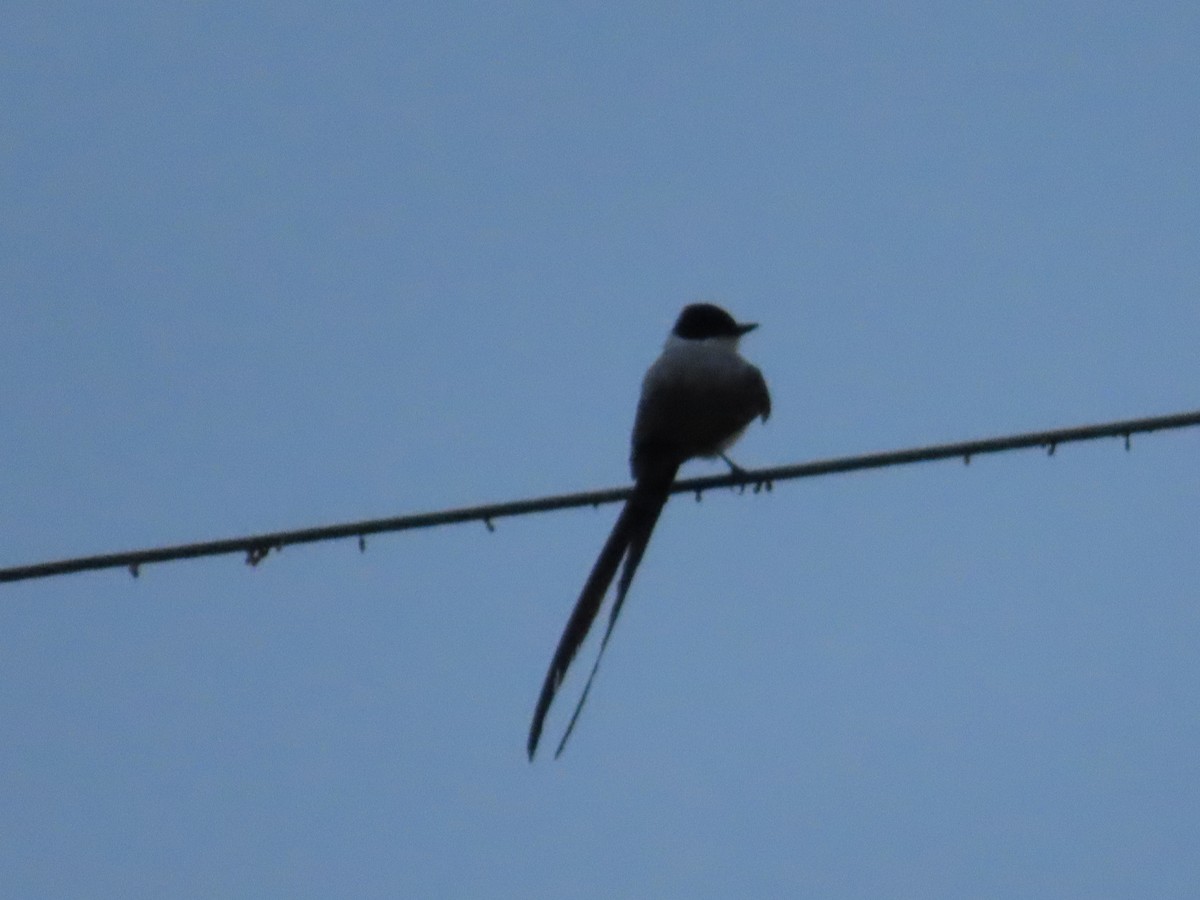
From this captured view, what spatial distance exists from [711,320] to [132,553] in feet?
10.6

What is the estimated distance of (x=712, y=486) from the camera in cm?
514

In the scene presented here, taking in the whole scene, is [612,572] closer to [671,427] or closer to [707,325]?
[671,427]

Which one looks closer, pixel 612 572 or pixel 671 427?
pixel 612 572

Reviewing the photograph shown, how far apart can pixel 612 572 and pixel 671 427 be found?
807 millimetres

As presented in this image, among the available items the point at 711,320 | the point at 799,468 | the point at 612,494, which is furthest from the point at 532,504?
the point at 711,320

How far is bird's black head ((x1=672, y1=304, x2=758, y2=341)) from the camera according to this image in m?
6.66

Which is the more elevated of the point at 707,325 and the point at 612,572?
the point at 707,325

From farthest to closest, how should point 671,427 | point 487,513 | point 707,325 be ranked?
point 707,325
point 671,427
point 487,513

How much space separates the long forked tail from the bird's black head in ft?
3.93

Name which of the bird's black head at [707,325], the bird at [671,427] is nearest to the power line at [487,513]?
the bird at [671,427]

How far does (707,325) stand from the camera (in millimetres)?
6711

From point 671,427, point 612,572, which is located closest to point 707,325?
point 671,427

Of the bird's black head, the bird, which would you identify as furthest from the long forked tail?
the bird's black head

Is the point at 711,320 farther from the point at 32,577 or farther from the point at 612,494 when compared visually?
the point at 32,577
